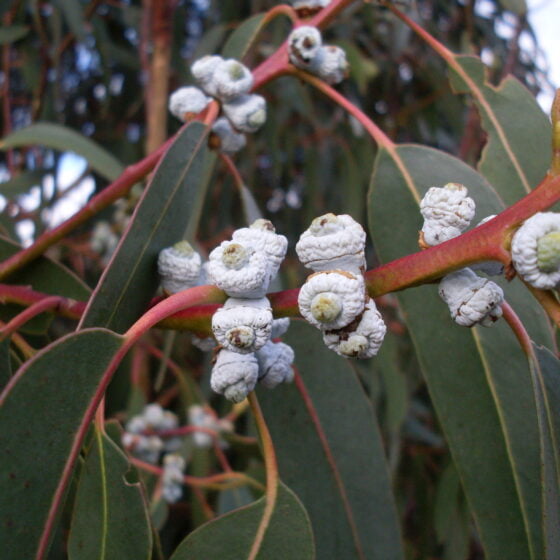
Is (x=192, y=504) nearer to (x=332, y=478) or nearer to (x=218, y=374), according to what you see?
(x=332, y=478)

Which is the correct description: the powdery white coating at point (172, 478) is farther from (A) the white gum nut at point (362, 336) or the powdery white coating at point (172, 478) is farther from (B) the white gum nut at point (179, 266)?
(A) the white gum nut at point (362, 336)

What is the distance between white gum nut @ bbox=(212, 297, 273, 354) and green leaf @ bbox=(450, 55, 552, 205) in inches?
20.6

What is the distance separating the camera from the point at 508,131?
102 centimetres

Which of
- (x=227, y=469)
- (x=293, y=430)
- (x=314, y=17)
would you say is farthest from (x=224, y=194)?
(x=293, y=430)

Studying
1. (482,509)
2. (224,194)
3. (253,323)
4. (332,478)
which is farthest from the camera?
(224,194)

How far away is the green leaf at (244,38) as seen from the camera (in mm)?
1158

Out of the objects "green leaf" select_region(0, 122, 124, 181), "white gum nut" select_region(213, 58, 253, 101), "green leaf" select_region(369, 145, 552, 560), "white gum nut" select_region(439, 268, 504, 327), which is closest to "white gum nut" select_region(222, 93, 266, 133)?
"white gum nut" select_region(213, 58, 253, 101)

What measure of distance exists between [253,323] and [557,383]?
12.6 inches

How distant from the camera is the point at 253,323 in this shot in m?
0.58

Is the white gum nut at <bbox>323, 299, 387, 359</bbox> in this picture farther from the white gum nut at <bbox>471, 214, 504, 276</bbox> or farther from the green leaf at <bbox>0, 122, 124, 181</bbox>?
the green leaf at <bbox>0, 122, 124, 181</bbox>

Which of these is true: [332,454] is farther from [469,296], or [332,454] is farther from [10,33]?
[10,33]

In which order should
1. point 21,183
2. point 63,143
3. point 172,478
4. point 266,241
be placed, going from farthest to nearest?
point 21,183, point 172,478, point 63,143, point 266,241

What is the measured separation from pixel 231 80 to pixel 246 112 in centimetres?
5

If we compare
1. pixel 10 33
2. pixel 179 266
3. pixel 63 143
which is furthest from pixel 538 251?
pixel 10 33
